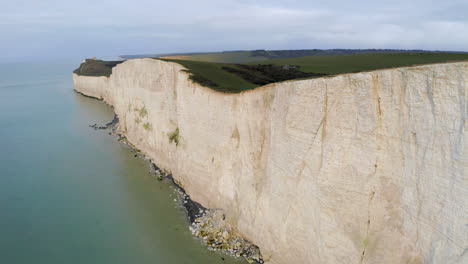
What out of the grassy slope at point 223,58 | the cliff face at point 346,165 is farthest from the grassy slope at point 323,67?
the grassy slope at point 223,58

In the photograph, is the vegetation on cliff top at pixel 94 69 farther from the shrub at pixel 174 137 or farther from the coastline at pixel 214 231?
the coastline at pixel 214 231

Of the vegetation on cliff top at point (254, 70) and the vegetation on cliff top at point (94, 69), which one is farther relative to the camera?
the vegetation on cliff top at point (94, 69)

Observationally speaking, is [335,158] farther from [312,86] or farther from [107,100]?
[107,100]

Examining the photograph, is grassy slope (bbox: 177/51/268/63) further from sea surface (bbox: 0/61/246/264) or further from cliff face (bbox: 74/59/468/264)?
cliff face (bbox: 74/59/468/264)

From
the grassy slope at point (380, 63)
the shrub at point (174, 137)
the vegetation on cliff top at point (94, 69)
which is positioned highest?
the grassy slope at point (380, 63)

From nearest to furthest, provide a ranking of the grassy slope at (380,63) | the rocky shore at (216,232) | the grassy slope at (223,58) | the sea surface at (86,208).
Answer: the rocky shore at (216,232)
the sea surface at (86,208)
the grassy slope at (380,63)
the grassy slope at (223,58)

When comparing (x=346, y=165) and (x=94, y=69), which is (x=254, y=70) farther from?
(x=94, y=69)

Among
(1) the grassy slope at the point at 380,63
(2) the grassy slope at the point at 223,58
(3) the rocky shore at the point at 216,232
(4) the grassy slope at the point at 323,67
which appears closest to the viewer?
(3) the rocky shore at the point at 216,232

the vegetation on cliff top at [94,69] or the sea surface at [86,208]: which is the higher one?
the vegetation on cliff top at [94,69]
